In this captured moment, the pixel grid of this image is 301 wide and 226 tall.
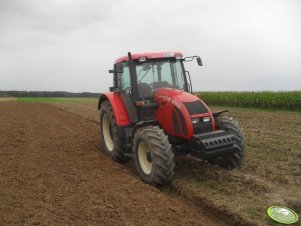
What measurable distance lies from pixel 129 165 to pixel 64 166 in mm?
1339

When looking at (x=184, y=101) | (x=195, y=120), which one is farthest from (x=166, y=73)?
(x=195, y=120)

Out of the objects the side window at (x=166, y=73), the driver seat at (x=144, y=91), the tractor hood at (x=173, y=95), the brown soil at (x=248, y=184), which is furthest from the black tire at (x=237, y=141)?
the driver seat at (x=144, y=91)

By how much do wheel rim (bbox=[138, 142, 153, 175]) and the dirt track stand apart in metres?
0.26

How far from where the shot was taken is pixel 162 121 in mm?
6766

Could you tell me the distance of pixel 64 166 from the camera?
284 inches

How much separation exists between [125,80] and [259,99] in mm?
18993

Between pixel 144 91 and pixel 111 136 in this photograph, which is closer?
pixel 144 91

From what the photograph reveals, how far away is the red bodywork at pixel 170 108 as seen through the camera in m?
6.19

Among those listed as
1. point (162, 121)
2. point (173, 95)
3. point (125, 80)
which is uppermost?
point (125, 80)

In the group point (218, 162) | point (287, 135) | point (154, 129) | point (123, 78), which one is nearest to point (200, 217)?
point (154, 129)

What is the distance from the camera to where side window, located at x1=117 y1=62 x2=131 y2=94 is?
736cm

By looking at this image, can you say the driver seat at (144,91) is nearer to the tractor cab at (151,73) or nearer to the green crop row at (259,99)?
the tractor cab at (151,73)

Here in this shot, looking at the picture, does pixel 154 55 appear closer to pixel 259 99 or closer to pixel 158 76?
pixel 158 76

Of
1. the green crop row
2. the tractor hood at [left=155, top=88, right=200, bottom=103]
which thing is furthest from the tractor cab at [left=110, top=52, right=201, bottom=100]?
the green crop row
